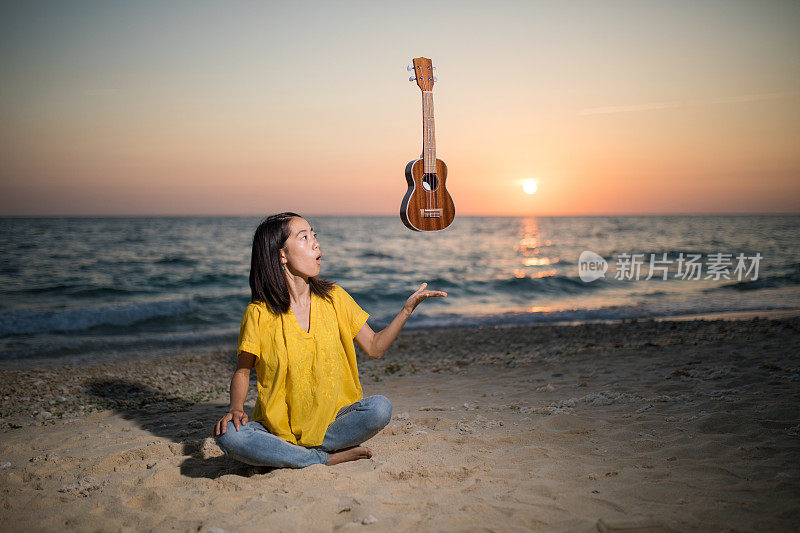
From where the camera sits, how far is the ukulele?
10.2ft

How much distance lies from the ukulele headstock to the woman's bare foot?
2426 mm

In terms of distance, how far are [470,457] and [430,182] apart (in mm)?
1912

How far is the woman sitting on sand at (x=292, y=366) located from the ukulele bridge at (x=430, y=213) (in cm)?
53

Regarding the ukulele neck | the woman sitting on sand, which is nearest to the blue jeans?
the woman sitting on sand

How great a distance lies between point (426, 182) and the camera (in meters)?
3.23

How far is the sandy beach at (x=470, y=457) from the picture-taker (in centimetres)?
293

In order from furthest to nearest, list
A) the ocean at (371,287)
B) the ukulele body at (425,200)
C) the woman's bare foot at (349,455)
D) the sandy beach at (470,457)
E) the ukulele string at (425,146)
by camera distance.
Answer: the ocean at (371,287) < the woman's bare foot at (349,455) < the ukulele string at (425,146) < the ukulele body at (425,200) < the sandy beach at (470,457)

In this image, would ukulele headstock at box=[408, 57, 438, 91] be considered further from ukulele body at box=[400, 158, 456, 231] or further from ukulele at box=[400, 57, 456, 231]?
ukulele body at box=[400, 158, 456, 231]

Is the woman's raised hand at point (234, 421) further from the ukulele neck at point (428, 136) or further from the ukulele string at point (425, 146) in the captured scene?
the ukulele neck at point (428, 136)

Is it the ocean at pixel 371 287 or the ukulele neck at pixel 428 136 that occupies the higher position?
the ukulele neck at pixel 428 136

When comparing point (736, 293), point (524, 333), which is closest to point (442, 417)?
point (524, 333)

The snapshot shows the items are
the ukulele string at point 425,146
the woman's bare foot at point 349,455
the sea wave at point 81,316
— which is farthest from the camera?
the sea wave at point 81,316

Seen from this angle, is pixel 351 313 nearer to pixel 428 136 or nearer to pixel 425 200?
pixel 425 200

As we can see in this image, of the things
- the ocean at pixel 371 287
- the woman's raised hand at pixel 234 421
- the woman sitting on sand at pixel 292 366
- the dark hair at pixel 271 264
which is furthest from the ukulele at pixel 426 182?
the ocean at pixel 371 287
